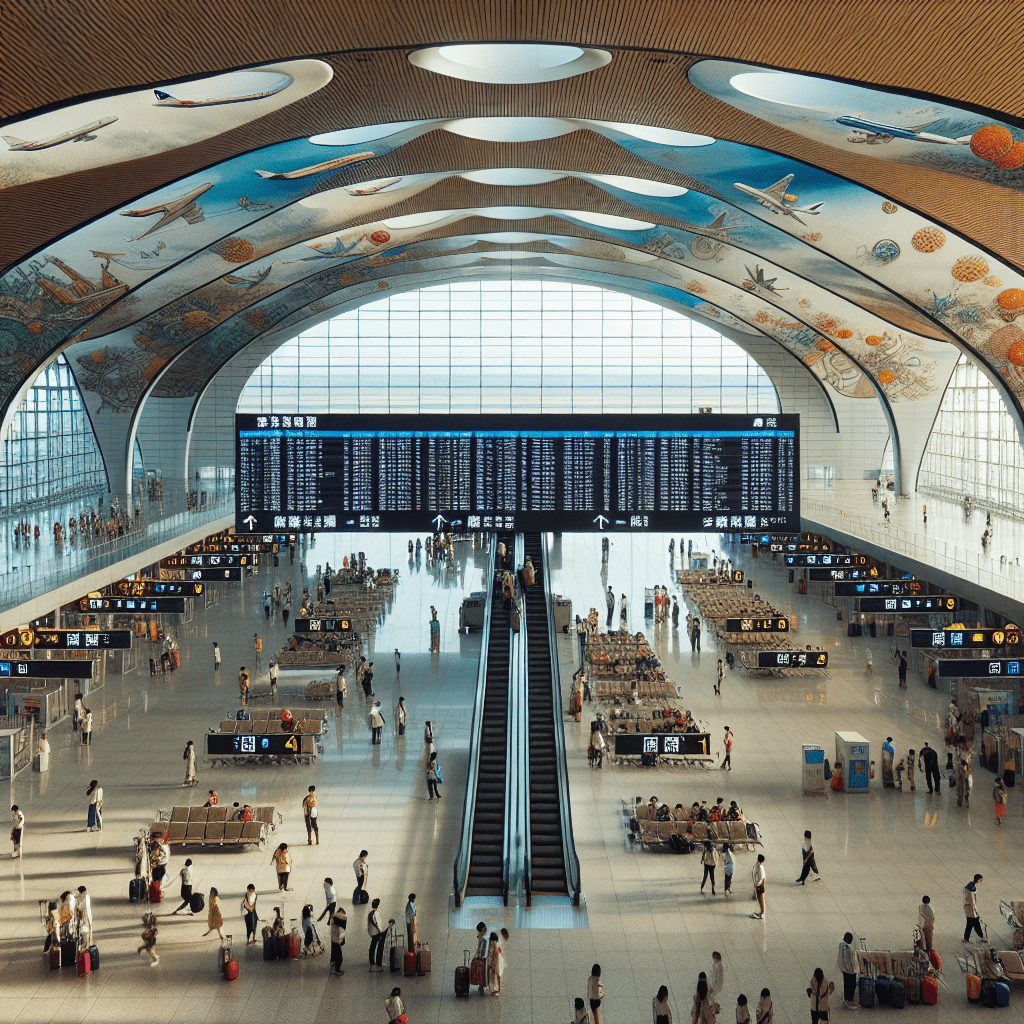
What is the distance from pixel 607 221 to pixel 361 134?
14.1 m

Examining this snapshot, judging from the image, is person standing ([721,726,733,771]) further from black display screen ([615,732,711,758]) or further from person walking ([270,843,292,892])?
person walking ([270,843,292,892])

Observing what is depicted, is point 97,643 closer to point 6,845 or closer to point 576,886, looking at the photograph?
point 6,845

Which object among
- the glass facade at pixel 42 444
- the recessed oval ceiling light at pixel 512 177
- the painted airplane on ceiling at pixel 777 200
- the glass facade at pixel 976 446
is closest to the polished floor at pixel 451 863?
the painted airplane on ceiling at pixel 777 200

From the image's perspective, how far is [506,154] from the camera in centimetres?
2519

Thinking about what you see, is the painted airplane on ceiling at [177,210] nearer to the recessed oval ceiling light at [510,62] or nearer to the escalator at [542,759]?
the recessed oval ceiling light at [510,62]

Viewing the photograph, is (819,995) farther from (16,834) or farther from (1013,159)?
(1013,159)

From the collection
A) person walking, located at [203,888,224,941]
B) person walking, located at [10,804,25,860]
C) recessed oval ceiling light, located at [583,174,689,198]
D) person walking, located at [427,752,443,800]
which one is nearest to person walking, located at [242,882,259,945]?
person walking, located at [203,888,224,941]

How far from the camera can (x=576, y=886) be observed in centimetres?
1495

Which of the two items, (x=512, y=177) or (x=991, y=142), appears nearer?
(x=991, y=142)

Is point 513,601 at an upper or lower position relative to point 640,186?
lower

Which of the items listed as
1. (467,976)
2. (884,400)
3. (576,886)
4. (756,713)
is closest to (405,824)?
(576,886)

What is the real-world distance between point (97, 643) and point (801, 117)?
14.8 meters

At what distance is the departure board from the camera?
22297 millimetres

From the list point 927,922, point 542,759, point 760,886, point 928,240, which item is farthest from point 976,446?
point 927,922
